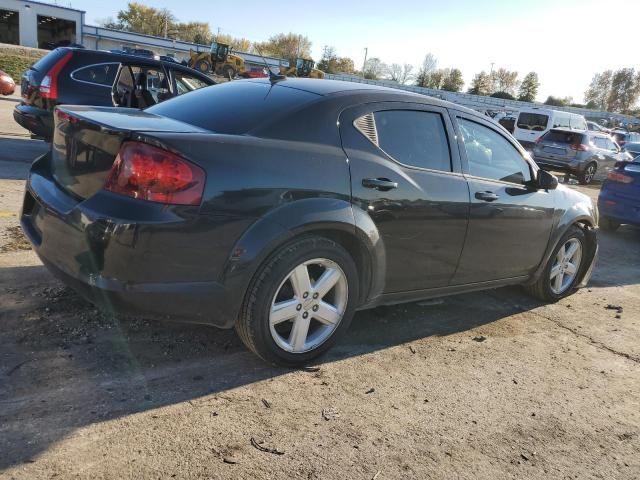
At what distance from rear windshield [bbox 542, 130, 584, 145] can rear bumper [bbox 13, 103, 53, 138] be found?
14.3 meters

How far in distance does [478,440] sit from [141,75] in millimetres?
7710

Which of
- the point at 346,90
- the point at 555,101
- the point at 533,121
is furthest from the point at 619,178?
the point at 555,101

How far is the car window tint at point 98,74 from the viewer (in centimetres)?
798

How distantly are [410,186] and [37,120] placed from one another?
650 centimetres

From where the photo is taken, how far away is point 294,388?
3.03 m

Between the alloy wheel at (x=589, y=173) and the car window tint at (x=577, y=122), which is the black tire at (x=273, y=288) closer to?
the alloy wheel at (x=589, y=173)

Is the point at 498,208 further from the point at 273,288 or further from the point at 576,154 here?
the point at 576,154

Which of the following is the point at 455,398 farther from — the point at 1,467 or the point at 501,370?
the point at 1,467

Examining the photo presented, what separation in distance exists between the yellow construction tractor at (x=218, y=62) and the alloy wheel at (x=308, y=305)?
1491 inches

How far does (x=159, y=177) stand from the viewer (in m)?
2.59

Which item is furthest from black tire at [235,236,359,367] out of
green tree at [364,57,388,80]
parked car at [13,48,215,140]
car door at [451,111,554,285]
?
green tree at [364,57,388,80]

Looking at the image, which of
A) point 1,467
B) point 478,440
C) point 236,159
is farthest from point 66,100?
point 478,440

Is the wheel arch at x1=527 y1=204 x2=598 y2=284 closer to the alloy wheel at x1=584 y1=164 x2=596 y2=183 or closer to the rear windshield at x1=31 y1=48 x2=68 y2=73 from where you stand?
the rear windshield at x1=31 y1=48 x2=68 y2=73

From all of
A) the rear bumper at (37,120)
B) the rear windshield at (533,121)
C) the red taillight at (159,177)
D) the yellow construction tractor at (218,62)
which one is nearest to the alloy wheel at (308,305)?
the red taillight at (159,177)
